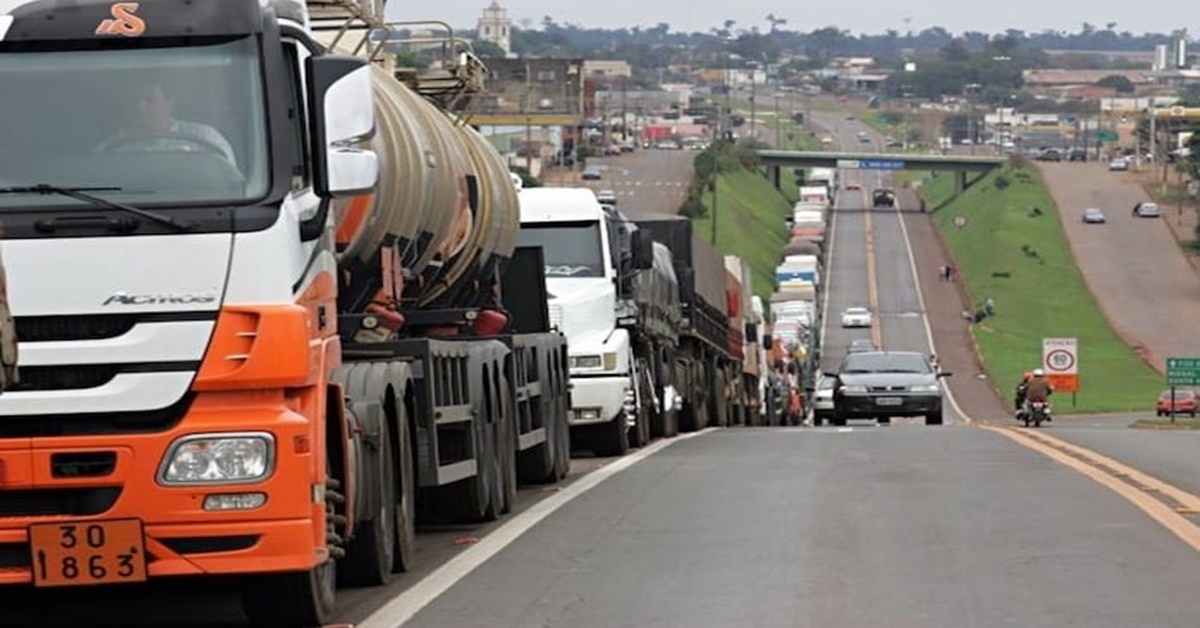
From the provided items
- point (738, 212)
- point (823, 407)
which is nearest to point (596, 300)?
point (823, 407)

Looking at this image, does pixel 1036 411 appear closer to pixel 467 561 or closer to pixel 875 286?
pixel 467 561

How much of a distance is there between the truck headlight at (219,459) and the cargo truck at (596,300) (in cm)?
1602

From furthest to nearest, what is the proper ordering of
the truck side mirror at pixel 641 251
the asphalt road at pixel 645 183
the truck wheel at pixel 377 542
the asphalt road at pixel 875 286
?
the asphalt road at pixel 645 183, the asphalt road at pixel 875 286, the truck side mirror at pixel 641 251, the truck wheel at pixel 377 542

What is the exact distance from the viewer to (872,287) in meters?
138

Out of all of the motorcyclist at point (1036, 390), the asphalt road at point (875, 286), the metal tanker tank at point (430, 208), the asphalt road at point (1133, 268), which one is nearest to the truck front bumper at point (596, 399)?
the metal tanker tank at point (430, 208)

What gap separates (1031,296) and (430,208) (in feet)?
357

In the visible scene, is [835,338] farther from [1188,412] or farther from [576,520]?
[576,520]

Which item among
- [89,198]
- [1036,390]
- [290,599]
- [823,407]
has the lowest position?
[823,407]

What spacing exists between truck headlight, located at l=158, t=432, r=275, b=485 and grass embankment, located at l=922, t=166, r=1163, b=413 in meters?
64.3

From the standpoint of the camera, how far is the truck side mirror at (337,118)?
454 inches

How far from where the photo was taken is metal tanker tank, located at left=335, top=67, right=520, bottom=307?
1548cm

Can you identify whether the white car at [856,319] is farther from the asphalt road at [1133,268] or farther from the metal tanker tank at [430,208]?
the metal tanker tank at [430,208]

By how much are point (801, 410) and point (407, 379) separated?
190 feet

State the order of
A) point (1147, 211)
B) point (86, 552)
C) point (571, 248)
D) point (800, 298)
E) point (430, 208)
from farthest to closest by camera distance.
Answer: point (1147, 211)
point (800, 298)
point (571, 248)
point (430, 208)
point (86, 552)
